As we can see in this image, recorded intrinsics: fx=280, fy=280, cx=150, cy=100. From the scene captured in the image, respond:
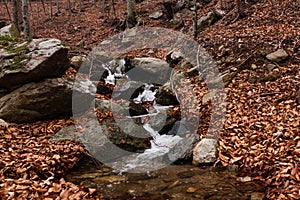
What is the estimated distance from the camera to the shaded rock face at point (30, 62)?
22.0 feet

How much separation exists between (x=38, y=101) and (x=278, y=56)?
684 centimetres

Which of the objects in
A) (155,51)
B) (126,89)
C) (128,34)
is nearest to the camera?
(126,89)

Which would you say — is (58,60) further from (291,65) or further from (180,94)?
(291,65)

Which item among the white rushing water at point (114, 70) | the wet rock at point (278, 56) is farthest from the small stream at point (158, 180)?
the white rushing water at point (114, 70)

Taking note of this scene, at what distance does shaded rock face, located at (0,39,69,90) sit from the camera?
670 centimetres

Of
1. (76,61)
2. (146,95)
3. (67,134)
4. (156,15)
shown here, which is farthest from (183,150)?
(156,15)

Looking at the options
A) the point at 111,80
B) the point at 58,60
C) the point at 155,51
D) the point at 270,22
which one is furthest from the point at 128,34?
the point at 58,60

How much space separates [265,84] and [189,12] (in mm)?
10275

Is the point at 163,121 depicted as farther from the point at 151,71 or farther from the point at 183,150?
the point at 151,71

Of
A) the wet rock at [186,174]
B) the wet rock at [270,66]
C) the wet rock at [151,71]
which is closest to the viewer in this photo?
the wet rock at [186,174]

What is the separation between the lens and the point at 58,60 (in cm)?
725

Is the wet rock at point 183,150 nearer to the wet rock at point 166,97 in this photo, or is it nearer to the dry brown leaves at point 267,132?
the dry brown leaves at point 267,132

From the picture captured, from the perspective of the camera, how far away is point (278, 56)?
834cm

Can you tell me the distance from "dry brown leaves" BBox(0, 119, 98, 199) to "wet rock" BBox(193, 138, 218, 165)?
224 cm
